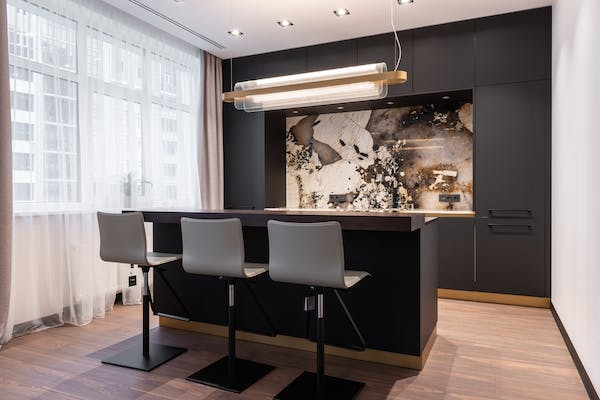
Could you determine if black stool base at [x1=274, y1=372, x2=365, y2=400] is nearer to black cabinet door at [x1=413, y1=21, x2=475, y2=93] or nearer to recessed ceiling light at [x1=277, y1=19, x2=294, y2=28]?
black cabinet door at [x1=413, y1=21, x2=475, y2=93]

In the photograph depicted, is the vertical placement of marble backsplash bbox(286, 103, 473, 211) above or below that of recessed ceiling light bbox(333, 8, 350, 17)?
below

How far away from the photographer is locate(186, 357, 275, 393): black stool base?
247 centimetres

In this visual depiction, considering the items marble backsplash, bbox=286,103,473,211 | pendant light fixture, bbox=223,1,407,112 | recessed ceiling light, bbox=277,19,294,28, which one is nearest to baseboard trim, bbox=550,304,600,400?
marble backsplash, bbox=286,103,473,211

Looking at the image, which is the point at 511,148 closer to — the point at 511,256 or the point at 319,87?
the point at 511,256

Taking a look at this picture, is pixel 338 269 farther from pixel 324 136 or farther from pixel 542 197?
pixel 324 136

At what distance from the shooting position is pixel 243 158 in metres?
5.62

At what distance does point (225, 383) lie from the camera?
2488 mm

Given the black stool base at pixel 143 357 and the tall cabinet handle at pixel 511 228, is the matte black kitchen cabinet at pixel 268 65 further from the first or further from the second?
the black stool base at pixel 143 357

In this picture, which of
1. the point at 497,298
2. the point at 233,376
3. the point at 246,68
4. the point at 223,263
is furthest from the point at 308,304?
the point at 246,68

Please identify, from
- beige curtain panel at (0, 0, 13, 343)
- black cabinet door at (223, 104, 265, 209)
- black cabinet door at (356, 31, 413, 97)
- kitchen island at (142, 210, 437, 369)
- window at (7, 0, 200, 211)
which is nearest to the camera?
kitchen island at (142, 210, 437, 369)

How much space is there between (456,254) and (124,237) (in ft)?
10.7

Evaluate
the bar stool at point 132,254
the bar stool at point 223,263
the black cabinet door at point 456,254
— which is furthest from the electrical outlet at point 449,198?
the bar stool at point 132,254

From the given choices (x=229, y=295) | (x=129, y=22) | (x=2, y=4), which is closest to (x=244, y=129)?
(x=129, y=22)

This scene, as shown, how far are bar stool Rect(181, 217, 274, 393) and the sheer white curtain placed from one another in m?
1.66
